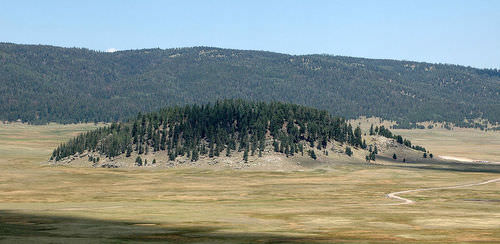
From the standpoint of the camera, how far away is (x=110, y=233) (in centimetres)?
7881

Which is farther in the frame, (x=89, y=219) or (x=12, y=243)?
(x=89, y=219)

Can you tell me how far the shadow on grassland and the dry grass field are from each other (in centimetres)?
11

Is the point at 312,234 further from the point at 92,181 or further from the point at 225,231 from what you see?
the point at 92,181

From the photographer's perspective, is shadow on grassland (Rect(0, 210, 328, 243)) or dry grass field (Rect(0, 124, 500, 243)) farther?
dry grass field (Rect(0, 124, 500, 243))

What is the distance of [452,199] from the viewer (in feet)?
432

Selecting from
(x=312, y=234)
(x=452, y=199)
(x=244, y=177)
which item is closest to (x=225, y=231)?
(x=312, y=234)

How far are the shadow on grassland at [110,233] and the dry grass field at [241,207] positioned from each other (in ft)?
0.34

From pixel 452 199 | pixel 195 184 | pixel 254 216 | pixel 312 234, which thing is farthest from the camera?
pixel 195 184

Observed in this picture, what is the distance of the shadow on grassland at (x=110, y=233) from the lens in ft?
241

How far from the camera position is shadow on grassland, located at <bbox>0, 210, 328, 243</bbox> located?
7338cm

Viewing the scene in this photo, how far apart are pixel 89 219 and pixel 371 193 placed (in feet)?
216

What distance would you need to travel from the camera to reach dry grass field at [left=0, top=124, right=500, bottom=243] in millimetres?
78500

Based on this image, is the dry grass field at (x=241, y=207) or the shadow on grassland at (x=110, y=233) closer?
the shadow on grassland at (x=110, y=233)

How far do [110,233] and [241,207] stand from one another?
39.0 m
